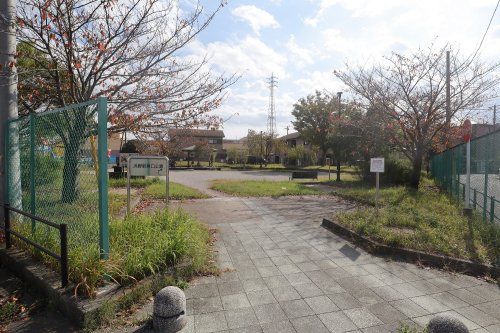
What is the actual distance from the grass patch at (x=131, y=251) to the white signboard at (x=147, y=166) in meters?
1.05

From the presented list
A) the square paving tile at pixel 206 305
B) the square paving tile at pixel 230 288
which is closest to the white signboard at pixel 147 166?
the square paving tile at pixel 230 288

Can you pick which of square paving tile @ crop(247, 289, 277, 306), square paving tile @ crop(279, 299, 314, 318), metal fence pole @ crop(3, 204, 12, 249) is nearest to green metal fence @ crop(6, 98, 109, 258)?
metal fence pole @ crop(3, 204, 12, 249)

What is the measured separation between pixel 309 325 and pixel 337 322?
29cm

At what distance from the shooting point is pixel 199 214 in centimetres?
858

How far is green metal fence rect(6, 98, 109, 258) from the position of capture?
11.9ft

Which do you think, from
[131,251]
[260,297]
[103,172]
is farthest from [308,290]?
[103,172]

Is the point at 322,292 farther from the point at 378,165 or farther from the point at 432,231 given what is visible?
the point at 378,165

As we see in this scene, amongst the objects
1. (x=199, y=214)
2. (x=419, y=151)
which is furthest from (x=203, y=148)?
(x=199, y=214)

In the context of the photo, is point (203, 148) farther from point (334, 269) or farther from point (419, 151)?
point (334, 269)

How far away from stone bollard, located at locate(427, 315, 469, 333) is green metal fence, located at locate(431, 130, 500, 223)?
518 centimetres

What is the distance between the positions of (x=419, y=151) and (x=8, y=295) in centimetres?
1403

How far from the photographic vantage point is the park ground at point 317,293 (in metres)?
3.19

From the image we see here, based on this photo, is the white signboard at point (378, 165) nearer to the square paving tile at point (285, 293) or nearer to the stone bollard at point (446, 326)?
the square paving tile at point (285, 293)

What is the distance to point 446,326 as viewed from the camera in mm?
2439
